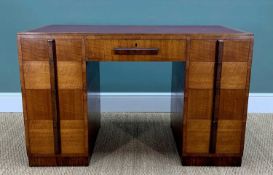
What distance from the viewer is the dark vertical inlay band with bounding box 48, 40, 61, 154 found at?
4.02 feet

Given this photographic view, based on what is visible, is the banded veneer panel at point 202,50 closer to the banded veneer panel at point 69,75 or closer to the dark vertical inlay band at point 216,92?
the dark vertical inlay band at point 216,92

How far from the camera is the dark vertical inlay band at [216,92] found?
1.23 m

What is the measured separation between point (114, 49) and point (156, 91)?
0.81 meters

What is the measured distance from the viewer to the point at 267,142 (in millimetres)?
1601

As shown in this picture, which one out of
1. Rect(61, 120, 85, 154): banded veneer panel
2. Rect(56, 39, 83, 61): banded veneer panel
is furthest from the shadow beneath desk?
Rect(56, 39, 83, 61): banded veneer panel

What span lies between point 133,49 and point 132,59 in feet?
0.13

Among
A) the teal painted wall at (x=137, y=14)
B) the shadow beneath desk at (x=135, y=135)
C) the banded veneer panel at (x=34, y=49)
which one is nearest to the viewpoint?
the banded veneer panel at (x=34, y=49)

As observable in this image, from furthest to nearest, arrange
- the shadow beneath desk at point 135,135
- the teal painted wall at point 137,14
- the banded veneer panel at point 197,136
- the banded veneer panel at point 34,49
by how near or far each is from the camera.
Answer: the teal painted wall at point 137,14 < the shadow beneath desk at point 135,135 < the banded veneer panel at point 197,136 < the banded veneer panel at point 34,49

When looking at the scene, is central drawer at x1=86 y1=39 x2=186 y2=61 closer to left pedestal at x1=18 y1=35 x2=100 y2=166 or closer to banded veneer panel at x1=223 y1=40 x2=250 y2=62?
left pedestal at x1=18 y1=35 x2=100 y2=166

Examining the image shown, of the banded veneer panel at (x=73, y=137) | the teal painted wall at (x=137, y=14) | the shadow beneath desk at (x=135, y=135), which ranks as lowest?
the shadow beneath desk at (x=135, y=135)

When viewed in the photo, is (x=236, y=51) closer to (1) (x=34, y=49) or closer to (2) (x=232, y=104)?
(2) (x=232, y=104)

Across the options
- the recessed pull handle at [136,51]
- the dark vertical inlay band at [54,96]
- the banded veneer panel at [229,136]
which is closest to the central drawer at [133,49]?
the recessed pull handle at [136,51]

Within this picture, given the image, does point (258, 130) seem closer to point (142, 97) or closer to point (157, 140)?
point (157, 140)

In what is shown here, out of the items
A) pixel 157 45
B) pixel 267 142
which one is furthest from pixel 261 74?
pixel 157 45
